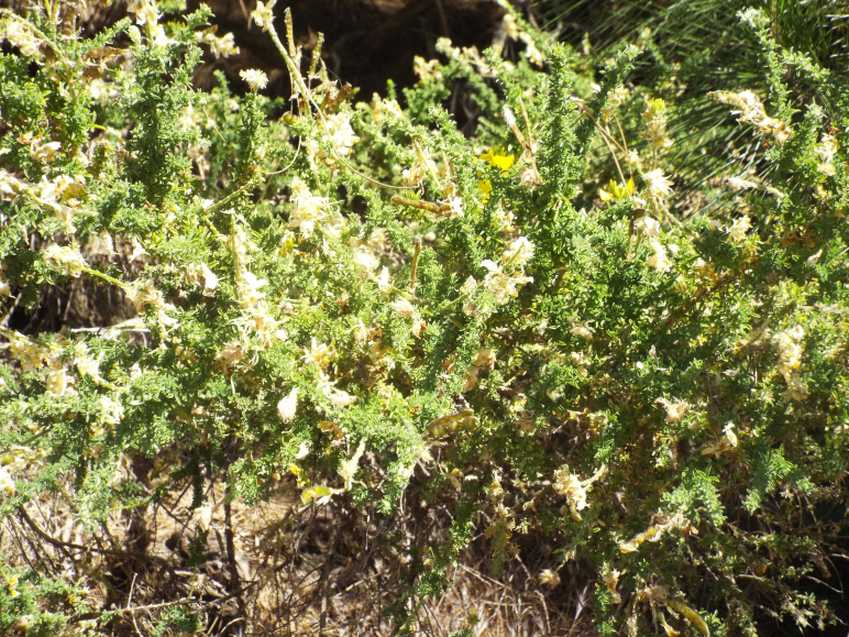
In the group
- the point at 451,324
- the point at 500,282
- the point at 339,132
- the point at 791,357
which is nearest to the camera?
the point at 791,357

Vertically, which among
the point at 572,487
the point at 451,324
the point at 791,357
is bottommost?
the point at 572,487

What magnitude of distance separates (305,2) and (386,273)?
197 cm

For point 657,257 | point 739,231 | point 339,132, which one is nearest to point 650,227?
point 657,257

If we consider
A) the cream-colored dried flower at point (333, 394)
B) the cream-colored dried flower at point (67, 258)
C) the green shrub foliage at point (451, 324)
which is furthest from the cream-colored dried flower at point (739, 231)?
the cream-colored dried flower at point (67, 258)

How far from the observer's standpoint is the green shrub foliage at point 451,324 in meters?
1.65

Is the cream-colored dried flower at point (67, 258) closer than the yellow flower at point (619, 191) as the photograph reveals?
Yes

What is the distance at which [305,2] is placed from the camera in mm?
3484

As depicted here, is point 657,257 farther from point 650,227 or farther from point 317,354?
point 317,354

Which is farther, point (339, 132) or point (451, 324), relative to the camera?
point (339, 132)

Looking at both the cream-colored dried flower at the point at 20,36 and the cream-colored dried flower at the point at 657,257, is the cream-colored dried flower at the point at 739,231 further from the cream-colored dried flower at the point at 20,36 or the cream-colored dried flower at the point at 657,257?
the cream-colored dried flower at the point at 20,36

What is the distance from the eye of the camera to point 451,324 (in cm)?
177

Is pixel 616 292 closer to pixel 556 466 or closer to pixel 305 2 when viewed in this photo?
pixel 556 466

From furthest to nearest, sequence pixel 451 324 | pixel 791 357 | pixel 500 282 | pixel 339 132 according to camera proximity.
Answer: pixel 339 132 → pixel 451 324 → pixel 500 282 → pixel 791 357

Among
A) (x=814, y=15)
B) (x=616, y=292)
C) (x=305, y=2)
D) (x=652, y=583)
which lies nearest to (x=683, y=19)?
(x=814, y=15)
